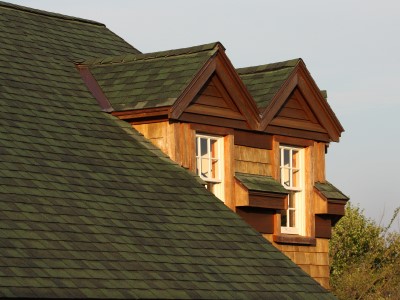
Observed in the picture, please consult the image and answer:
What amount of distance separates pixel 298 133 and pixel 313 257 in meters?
2.18

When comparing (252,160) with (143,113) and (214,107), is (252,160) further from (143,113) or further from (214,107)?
(143,113)

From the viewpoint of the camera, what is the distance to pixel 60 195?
56.3ft

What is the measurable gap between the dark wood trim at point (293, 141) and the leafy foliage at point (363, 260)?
24.4 metres

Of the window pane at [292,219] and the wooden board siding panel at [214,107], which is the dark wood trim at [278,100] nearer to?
the wooden board siding panel at [214,107]

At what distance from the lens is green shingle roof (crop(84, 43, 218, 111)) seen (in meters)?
20.7

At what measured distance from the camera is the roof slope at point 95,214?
51.0 ft

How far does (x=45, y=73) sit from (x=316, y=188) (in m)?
5.28

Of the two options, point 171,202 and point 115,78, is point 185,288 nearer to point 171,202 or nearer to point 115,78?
point 171,202

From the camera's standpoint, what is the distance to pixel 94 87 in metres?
21.4

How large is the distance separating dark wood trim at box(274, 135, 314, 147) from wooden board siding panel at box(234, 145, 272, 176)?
0.34 meters

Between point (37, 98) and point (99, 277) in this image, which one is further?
point (37, 98)

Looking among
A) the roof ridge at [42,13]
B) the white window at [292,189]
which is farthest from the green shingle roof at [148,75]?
the white window at [292,189]

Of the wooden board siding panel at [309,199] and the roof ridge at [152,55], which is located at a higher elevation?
the roof ridge at [152,55]

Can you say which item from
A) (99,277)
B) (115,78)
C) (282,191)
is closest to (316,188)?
(282,191)
